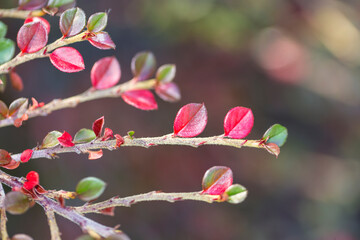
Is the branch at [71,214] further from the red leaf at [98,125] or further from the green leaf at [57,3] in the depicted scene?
the green leaf at [57,3]

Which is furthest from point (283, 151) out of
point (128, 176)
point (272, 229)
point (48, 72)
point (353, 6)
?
point (48, 72)

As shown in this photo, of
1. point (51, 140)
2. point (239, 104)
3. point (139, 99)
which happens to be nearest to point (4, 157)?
point (51, 140)

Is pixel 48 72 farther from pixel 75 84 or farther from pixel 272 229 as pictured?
pixel 272 229

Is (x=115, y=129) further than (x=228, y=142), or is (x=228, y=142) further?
(x=115, y=129)

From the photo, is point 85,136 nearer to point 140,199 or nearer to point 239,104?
point 140,199

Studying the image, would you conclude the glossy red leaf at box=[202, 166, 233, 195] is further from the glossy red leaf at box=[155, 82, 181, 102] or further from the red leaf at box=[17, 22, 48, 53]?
the red leaf at box=[17, 22, 48, 53]

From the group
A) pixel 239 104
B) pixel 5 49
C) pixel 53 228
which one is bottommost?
pixel 239 104
